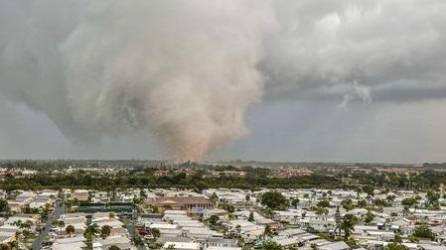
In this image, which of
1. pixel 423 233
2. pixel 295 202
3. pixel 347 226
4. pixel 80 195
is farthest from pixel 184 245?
pixel 80 195

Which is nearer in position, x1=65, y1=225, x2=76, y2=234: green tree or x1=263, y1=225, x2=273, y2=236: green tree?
x1=65, y1=225, x2=76, y2=234: green tree

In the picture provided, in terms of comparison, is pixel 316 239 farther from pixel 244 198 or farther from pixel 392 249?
pixel 244 198

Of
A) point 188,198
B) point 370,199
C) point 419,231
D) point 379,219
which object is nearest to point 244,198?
point 188,198

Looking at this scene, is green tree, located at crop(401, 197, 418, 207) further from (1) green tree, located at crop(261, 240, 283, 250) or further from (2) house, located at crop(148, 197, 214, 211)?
(1) green tree, located at crop(261, 240, 283, 250)

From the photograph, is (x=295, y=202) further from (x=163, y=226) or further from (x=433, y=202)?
(x=163, y=226)

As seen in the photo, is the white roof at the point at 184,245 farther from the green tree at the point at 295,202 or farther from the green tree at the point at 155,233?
the green tree at the point at 295,202

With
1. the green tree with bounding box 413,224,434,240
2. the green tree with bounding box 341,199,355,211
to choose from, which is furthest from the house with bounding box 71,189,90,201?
the green tree with bounding box 413,224,434,240

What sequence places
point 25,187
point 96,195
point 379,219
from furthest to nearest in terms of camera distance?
point 25,187 → point 96,195 → point 379,219

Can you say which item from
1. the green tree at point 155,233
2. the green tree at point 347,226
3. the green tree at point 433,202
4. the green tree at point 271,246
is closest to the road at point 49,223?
the green tree at point 155,233
